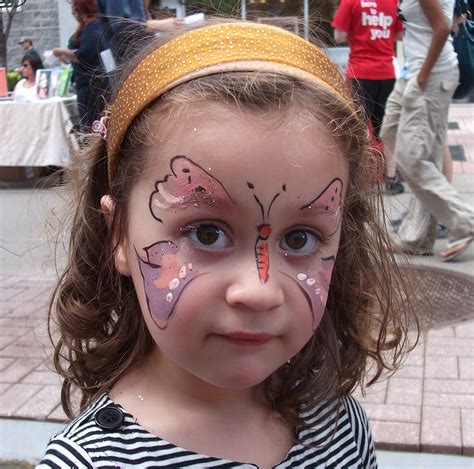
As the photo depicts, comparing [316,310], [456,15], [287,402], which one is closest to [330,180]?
[316,310]

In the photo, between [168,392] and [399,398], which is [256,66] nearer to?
[168,392]

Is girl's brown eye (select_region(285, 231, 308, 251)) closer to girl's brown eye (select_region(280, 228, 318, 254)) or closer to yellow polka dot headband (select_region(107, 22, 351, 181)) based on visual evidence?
girl's brown eye (select_region(280, 228, 318, 254))

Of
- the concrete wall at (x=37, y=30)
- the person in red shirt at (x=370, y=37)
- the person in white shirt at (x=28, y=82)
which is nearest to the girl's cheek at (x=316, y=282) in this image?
the person in red shirt at (x=370, y=37)

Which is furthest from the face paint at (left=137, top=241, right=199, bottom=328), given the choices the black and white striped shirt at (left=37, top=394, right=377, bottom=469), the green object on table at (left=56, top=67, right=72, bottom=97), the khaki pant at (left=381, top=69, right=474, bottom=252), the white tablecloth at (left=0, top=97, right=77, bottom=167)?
the green object on table at (left=56, top=67, right=72, bottom=97)

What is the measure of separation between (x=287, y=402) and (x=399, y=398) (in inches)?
72.3

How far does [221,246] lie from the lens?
3.93 feet

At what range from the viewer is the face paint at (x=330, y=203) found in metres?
1.26

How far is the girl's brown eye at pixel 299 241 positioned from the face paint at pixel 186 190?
13 cm

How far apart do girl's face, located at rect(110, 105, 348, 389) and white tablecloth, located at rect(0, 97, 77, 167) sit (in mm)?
6770

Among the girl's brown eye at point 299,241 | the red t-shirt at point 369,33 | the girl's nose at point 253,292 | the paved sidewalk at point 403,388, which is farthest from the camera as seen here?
the red t-shirt at point 369,33

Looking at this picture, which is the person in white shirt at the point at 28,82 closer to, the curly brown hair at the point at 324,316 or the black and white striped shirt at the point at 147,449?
the curly brown hair at the point at 324,316

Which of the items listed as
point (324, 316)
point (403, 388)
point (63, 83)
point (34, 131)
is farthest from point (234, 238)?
point (63, 83)

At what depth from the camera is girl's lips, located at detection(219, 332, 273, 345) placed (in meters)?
1.17

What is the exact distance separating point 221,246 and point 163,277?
0.13m
